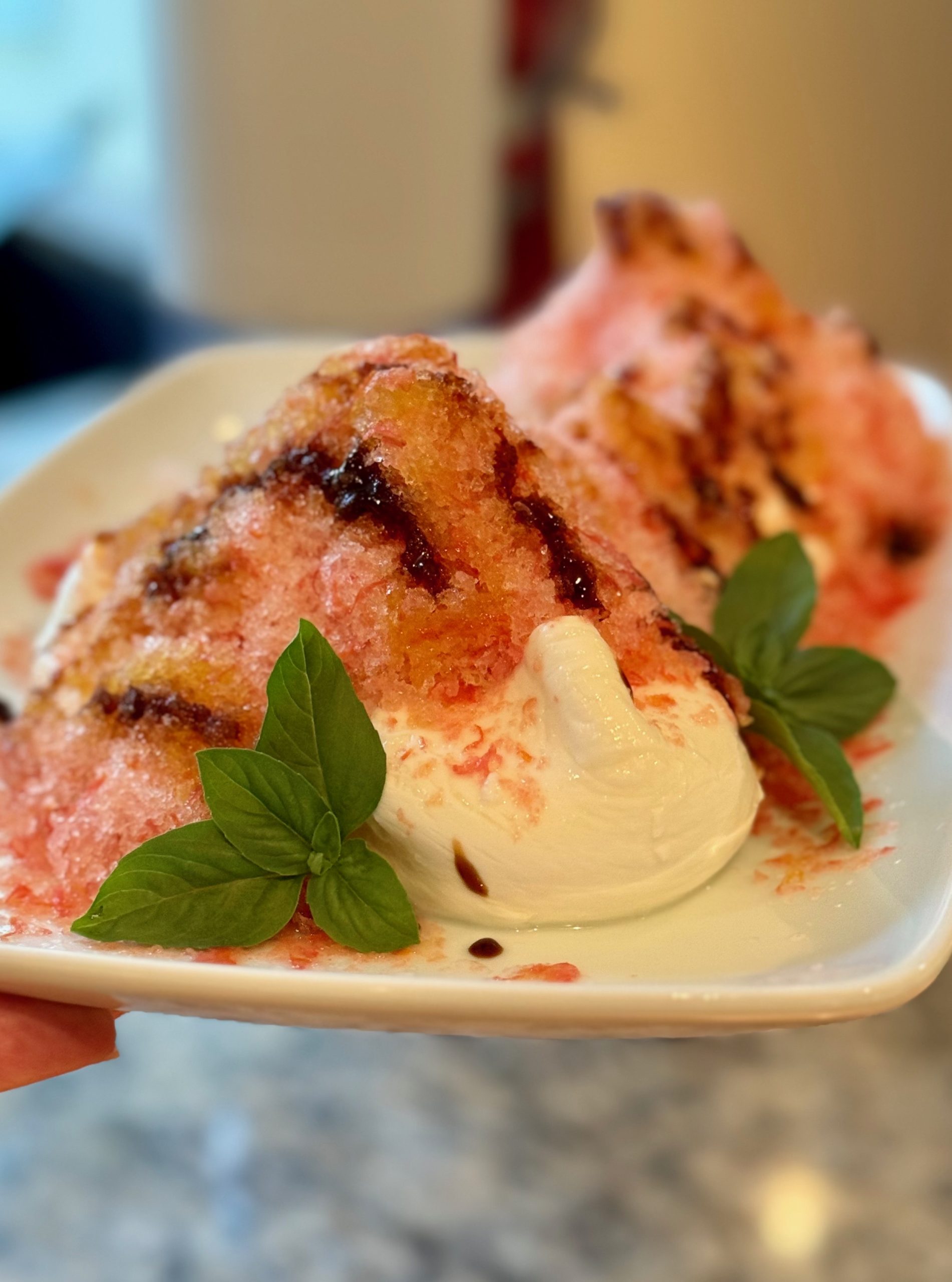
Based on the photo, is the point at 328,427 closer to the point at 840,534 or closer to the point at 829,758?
the point at 829,758

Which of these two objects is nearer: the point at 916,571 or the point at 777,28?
the point at 916,571

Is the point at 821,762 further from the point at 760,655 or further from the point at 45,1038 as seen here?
the point at 45,1038

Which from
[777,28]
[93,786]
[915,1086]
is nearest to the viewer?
[93,786]

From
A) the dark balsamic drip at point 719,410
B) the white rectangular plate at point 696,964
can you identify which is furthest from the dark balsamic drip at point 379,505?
the dark balsamic drip at point 719,410

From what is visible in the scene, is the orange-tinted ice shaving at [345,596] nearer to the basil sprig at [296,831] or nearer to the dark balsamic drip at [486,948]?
the basil sprig at [296,831]

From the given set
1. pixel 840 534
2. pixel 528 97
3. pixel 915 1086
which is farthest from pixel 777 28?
pixel 915 1086

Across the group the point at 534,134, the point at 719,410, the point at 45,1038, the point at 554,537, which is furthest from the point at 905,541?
the point at 534,134
